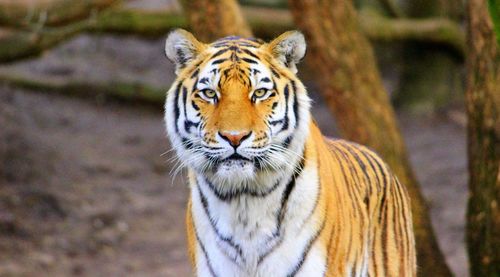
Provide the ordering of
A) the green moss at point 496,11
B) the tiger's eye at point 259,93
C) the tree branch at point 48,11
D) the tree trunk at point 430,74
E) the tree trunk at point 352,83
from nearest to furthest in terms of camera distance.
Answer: the green moss at point 496,11, the tiger's eye at point 259,93, the tree trunk at point 352,83, the tree branch at point 48,11, the tree trunk at point 430,74

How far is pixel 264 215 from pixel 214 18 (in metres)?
2.37

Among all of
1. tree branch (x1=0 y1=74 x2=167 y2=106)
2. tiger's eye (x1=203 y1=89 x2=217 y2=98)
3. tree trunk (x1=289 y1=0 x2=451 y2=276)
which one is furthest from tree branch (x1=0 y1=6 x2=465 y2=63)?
tiger's eye (x1=203 y1=89 x2=217 y2=98)

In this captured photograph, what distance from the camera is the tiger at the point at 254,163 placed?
377 cm

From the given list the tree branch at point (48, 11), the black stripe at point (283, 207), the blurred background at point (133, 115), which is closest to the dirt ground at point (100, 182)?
the blurred background at point (133, 115)

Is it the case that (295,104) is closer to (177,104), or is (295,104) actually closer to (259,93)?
(259,93)

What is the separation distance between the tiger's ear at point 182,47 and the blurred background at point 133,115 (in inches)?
79.4

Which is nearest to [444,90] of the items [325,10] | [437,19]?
[437,19]

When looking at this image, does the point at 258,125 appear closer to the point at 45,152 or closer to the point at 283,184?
the point at 283,184

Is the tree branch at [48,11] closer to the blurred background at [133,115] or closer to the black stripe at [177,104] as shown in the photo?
the blurred background at [133,115]

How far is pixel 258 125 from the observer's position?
147 inches

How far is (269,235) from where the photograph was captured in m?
3.96

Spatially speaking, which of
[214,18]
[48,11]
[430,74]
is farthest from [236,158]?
[430,74]

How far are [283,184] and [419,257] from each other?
2.45 meters

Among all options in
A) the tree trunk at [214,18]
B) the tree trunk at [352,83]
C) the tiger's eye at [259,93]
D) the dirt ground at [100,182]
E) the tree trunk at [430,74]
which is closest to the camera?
the tiger's eye at [259,93]
